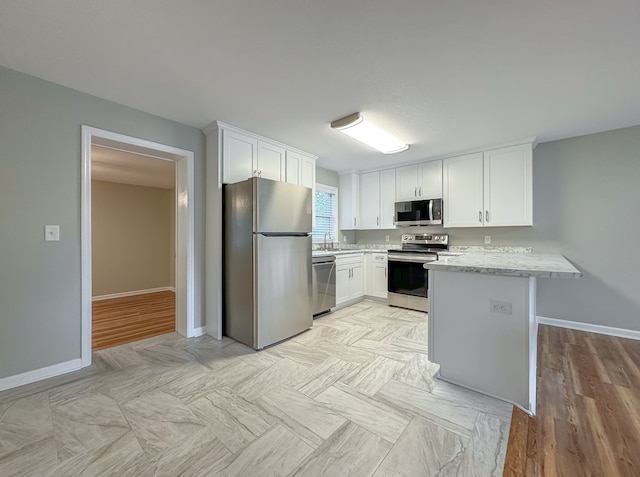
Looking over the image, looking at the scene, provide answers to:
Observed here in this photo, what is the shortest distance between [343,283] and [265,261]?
5.86ft

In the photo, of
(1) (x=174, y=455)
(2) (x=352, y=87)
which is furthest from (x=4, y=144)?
(2) (x=352, y=87)

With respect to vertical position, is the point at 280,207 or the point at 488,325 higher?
the point at 280,207

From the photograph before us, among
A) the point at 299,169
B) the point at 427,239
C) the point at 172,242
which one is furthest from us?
the point at 172,242

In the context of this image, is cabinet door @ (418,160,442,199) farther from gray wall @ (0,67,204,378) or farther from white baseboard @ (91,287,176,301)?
white baseboard @ (91,287,176,301)

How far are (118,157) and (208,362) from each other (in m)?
3.29

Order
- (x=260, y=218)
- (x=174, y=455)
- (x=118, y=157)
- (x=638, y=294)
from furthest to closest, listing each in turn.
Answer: (x=118, y=157)
(x=638, y=294)
(x=260, y=218)
(x=174, y=455)

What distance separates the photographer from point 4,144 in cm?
202

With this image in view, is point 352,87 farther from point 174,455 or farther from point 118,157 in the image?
point 118,157

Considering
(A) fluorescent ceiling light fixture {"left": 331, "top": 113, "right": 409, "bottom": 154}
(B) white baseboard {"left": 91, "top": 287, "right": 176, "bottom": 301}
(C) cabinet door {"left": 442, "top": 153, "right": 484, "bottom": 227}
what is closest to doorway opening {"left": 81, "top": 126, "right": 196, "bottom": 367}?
(A) fluorescent ceiling light fixture {"left": 331, "top": 113, "right": 409, "bottom": 154}

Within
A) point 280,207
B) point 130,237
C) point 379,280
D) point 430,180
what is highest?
point 430,180

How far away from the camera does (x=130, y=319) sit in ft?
12.5

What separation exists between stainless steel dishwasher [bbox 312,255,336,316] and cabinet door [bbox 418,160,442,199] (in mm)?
1877

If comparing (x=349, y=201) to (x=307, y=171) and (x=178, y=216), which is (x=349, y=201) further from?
(x=178, y=216)

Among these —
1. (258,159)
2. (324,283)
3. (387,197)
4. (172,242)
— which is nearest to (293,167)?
(258,159)
